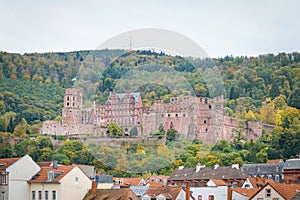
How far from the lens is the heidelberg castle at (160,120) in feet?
410

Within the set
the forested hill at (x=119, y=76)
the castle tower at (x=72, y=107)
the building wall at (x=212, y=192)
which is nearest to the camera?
the building wall at (x=212, y=192)

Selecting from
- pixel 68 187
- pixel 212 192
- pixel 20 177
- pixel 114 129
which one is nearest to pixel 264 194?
pixel 212 192

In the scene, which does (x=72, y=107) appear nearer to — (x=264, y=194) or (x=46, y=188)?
(x=46, y=188)

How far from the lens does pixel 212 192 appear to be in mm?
60094

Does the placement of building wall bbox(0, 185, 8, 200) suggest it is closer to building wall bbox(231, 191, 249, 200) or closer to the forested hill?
building wall bbox(231, 191, 249, 200)

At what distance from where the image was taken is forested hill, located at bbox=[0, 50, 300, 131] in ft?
409

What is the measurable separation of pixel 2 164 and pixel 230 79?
395 feet

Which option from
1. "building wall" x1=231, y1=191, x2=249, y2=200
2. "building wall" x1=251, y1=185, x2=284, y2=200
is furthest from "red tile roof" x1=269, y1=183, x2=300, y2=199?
"building wall" x1=231, y1=191, x2=249, y2=200

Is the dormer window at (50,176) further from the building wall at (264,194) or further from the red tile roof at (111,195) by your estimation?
the building wall at (264,194)

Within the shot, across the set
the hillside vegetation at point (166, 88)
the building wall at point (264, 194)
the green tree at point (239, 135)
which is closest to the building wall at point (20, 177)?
the building wall at point (264, 194)

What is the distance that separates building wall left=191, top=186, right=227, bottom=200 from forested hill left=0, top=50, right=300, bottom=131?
5550cm

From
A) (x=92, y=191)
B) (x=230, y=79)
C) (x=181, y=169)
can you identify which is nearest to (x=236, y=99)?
(x=230, y=79)

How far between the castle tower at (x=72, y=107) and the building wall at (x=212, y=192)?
84.8 metres

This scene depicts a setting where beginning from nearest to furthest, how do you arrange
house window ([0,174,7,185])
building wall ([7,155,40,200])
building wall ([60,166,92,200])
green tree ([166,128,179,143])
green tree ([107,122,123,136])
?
house window ([0,174,7,185])
building wall ([7,155,40,200])
building wall ([60,166,92,200])
green tree ([166,128,179,143])
green tree ([107,122,123,136])
